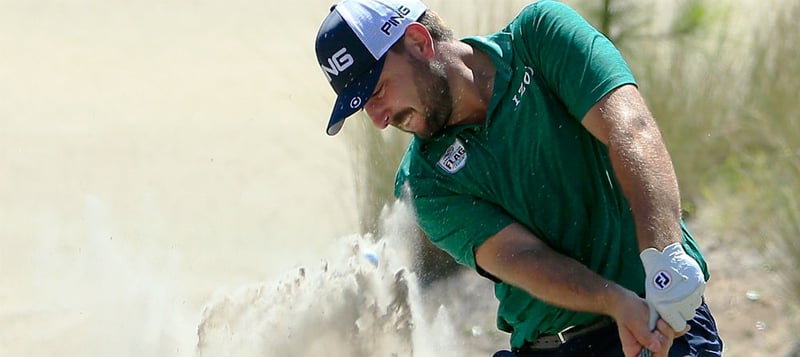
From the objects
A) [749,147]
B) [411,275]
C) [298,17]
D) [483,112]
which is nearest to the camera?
[483,112]

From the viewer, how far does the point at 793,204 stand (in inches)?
223

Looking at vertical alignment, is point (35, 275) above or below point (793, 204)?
below

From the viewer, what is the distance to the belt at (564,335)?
10.4 ft

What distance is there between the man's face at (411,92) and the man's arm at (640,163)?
387 millimetres

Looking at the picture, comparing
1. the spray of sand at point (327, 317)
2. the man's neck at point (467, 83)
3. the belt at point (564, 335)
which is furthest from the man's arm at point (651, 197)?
the spray of sand at point (327, 317)

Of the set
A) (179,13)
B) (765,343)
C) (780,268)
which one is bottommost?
(179,13)

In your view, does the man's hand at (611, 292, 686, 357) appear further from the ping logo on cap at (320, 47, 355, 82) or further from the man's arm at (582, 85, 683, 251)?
the ping logo on cap at (320, 47, 355, 82)

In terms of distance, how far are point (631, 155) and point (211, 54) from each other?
8.10 metres

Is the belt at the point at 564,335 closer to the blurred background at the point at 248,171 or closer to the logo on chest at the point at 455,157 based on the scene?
the logo on chest at the point at 455,157

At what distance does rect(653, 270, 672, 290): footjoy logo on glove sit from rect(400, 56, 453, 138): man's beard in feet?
2.58

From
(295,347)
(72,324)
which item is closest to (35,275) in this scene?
(72,324)

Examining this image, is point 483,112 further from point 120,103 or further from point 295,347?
point 120,103

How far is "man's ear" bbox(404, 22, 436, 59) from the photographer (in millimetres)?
3172

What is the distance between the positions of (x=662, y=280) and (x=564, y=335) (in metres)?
0.67
